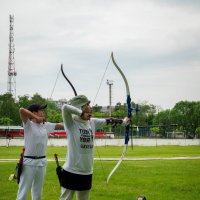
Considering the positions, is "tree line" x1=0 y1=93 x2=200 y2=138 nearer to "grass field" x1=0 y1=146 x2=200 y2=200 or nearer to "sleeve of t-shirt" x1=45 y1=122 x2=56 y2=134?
"grass field" x1=0 y1=146 x2=200 y2=200

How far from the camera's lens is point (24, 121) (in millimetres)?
6535

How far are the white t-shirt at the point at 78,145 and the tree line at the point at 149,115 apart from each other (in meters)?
60.1

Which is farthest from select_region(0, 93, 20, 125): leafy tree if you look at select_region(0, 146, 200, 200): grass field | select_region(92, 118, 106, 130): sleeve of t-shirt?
select_region(92, 118, 106, 130): sleeve of t-shirt

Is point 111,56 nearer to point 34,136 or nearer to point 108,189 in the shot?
point 34,136

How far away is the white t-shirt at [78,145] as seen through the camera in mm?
5500

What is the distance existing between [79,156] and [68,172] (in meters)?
0.28

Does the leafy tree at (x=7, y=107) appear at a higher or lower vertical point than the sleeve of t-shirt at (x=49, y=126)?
higher

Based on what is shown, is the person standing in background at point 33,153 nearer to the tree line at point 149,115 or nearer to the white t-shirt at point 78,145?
the white t-shirt at point 78,145

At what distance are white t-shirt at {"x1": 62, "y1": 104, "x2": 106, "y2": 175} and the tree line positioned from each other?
60.1m

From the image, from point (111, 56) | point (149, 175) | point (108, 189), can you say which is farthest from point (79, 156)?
point (149, 175)

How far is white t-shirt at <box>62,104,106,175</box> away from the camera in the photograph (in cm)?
550

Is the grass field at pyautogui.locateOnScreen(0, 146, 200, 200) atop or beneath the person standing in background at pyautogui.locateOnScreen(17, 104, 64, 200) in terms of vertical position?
beneath

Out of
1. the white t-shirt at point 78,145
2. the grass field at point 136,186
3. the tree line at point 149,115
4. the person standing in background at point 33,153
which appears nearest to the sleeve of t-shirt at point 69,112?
the white t-shirt at point 78,145

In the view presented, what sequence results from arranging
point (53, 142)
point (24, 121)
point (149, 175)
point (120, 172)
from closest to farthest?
point (24, 121)
point (149, 175)
point (120, 172)
point (53, 142)
